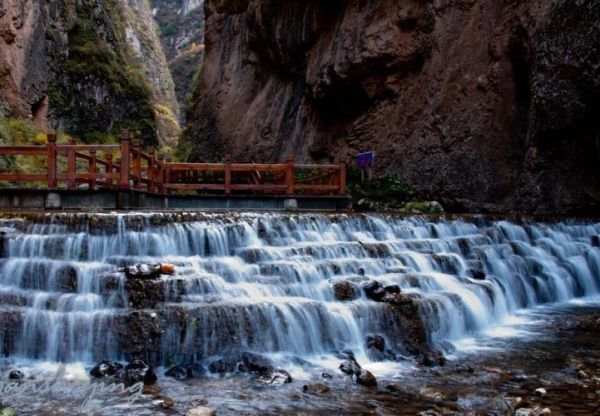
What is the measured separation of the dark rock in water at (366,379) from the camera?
6.54 meters

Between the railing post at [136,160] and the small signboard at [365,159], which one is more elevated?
the small signboard at [365,159]

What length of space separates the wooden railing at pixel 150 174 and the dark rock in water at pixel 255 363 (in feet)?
24.4

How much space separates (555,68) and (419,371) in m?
12.0

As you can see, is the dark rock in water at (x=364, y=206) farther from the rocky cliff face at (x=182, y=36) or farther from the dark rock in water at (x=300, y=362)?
the rocky cliff face at (x=182, y=36)

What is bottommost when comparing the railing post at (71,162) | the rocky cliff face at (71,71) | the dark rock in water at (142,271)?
the dark rock in water at (142,271)

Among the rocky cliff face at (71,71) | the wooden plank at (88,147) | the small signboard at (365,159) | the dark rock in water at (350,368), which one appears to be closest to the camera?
the dark rock in water at (350,368)

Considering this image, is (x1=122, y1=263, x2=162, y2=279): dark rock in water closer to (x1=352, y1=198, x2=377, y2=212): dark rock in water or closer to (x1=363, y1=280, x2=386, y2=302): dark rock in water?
(x1=363, y1=280, x2=386, y2=302): dark rock in water

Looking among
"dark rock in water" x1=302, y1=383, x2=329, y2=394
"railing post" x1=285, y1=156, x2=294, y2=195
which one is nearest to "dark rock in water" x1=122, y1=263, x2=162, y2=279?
"dark rock in water" x1=302, y1=383, x2=329, y2=394

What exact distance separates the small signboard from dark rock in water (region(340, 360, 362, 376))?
13.4 m

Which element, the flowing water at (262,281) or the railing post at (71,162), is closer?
the flowing water at (262,281)

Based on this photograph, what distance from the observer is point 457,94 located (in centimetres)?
1891

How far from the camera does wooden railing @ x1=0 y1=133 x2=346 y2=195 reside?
12.9 metres

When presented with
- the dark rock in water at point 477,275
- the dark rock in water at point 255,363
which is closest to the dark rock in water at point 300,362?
the dark rock in water at point 255,363

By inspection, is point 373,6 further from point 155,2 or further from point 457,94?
point 155,2
